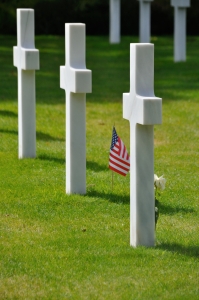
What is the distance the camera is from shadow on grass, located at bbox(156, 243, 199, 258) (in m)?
5.33

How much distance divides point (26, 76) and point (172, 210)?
8.98 ft

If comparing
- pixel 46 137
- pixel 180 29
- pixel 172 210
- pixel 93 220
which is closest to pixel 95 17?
pixel 180 29

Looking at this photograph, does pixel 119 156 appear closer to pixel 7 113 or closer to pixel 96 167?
pixel 96 167

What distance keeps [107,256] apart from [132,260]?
206 millimetres

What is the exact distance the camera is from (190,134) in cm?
1029

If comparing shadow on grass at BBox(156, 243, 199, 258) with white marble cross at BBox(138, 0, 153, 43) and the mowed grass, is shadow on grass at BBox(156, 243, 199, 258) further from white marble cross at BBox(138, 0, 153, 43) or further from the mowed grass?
white marble cross at BBox(138, 0, 153, 43)

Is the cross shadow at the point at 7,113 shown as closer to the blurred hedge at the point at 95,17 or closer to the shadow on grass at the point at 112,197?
the shadow on grass at the point at 112,197

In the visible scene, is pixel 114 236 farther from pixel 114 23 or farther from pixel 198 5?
pixel 198 5

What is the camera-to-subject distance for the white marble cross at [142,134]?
5078mm

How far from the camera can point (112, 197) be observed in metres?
6.91

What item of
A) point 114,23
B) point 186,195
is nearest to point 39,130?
point 186,195

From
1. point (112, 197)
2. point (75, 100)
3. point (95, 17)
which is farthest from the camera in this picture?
point (95, 17)

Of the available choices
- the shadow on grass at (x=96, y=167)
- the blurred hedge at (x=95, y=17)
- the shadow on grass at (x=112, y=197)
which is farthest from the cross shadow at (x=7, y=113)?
the blurred hedge at (x=95, y=17)

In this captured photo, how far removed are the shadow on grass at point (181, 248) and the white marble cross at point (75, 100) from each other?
161 centimetres
